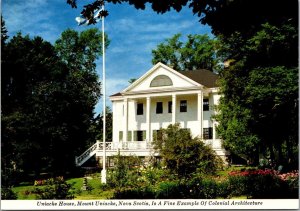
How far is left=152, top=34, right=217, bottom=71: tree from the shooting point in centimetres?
1390

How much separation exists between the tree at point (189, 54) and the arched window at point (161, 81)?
118 inches

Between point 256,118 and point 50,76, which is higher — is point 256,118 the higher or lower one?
the lower one

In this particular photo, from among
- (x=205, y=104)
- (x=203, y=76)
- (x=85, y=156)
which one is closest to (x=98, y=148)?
(x=85, y=156)

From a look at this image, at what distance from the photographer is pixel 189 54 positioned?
17.3m

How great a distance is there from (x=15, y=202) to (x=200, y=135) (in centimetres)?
818

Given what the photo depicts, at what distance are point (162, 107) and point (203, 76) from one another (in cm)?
453

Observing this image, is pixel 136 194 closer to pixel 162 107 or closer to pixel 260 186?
pixel 260 186

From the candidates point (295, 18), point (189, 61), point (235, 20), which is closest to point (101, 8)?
point (235, 20)

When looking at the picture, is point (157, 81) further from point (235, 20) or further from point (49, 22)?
point (235, 20)

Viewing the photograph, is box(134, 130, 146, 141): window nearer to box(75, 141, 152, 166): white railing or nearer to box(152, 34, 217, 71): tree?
box(75, 141, 152, 166): white railing

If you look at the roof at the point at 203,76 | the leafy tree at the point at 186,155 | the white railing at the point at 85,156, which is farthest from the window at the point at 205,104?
the white railing at the point at 85,156

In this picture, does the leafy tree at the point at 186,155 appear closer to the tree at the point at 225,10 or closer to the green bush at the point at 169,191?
the green bush at the point at 169,191

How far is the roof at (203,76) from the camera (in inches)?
780

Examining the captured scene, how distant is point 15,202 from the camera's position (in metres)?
9.99
